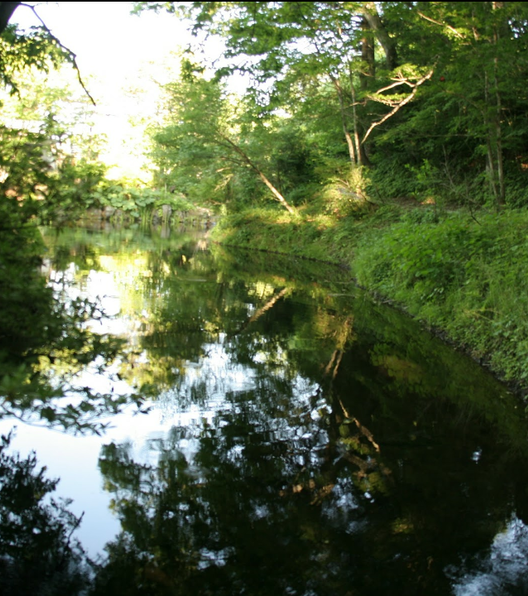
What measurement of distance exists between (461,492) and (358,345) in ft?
12.5

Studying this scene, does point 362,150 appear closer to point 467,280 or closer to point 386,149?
point 386,149

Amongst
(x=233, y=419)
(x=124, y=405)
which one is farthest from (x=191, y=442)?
(x=124, y=405)

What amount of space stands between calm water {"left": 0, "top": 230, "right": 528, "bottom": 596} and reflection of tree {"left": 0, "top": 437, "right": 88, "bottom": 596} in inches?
3.7

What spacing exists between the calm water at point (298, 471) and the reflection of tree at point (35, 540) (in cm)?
9

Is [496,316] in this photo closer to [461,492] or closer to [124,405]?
[461,492]

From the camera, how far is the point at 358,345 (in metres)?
7.34

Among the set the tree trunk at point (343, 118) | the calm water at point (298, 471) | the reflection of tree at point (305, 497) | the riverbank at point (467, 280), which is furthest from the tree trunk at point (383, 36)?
the reflection of tree at point (305, 497)

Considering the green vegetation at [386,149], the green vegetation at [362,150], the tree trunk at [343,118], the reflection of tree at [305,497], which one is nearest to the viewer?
the reflection of tree at [305,497]

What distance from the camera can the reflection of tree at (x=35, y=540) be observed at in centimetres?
259

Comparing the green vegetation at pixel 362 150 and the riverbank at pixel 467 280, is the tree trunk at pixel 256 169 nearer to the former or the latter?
the green vegetation at pixel 362 150

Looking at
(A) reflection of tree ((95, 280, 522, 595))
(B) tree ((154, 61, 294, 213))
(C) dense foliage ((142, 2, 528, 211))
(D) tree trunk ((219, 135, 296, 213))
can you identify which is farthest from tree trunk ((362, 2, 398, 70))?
(A) reflection of tree ((95, 280, 522, 595))

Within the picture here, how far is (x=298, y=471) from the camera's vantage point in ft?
12.3

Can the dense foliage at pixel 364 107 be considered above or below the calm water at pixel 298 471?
above

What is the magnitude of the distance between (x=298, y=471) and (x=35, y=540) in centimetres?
162
